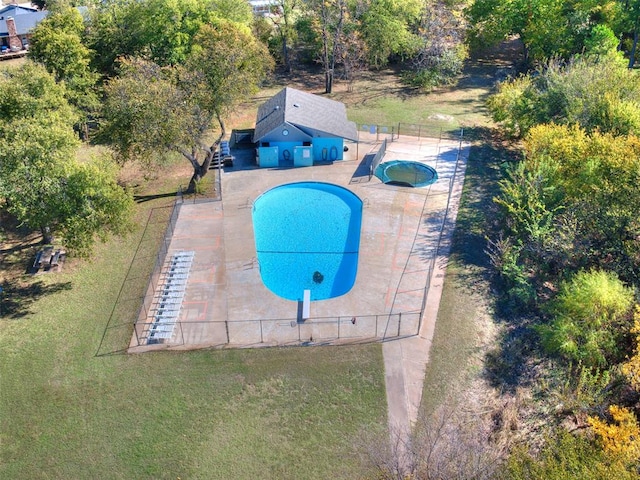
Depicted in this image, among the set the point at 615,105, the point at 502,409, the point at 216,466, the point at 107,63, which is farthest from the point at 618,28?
the point at 216,466

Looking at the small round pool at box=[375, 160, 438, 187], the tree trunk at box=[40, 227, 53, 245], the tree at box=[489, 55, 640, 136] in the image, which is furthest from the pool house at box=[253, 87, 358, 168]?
the tree trunk at box=[40, 227, 53, 245]

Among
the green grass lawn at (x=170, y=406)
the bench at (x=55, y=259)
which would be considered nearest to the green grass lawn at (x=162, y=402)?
the green grass lawn at (x=170, y=406)

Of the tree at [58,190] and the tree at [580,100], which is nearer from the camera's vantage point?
the tree at [58,190]

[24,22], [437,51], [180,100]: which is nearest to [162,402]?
[180,100]

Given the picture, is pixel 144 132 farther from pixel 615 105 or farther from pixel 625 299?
pixel 615 105

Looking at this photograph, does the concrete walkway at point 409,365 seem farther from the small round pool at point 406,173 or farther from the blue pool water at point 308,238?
the small round pool at point 406,173

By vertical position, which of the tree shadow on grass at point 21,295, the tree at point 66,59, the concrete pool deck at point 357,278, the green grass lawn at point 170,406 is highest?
the tree at point 66,59

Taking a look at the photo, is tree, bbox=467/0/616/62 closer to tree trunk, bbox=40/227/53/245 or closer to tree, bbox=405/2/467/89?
tree, bbox=405/2/467/89
